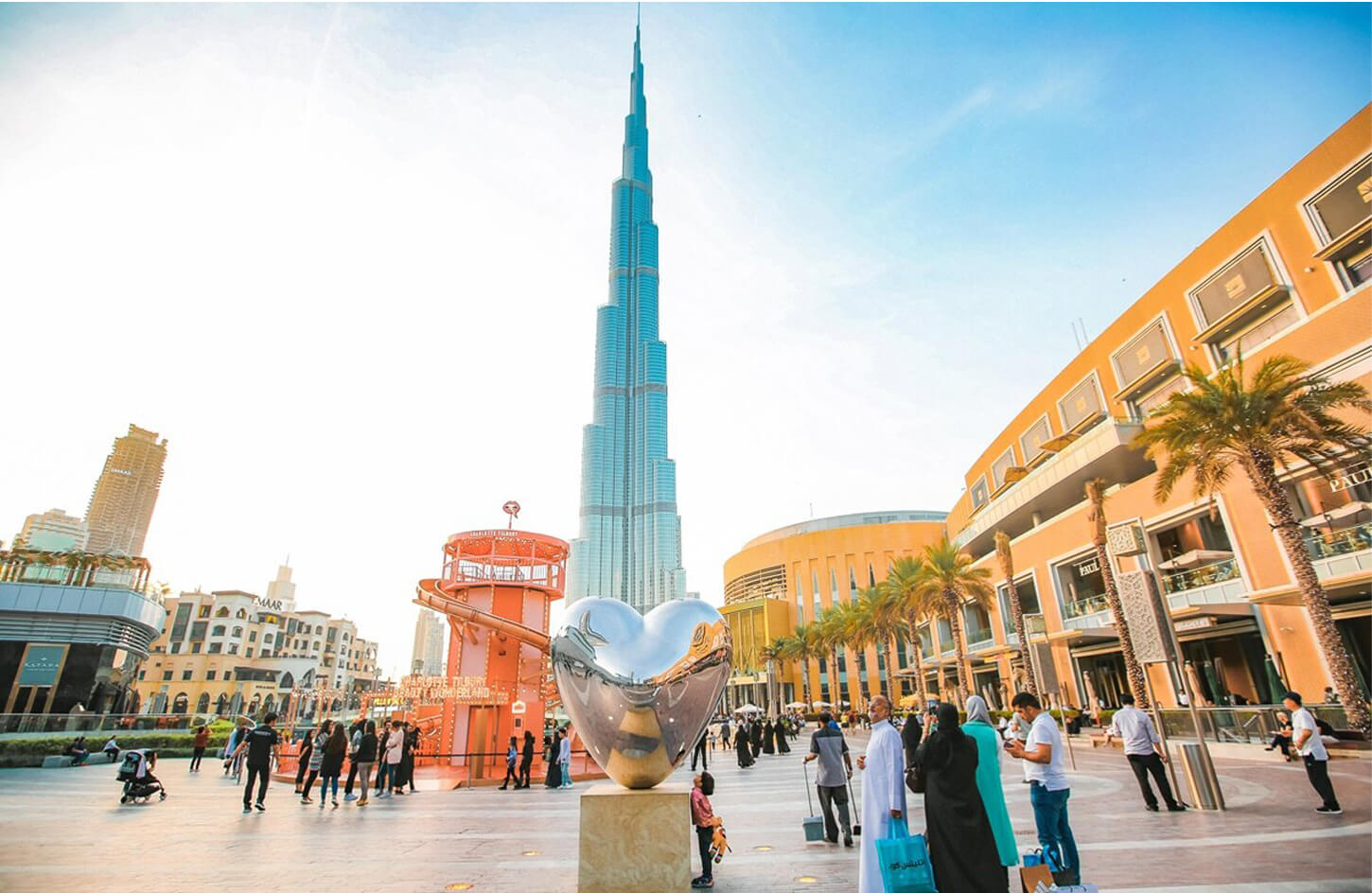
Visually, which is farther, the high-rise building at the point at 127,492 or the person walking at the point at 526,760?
the high-rise building at the point at 127,492

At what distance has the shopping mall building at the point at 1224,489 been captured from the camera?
20891 mm

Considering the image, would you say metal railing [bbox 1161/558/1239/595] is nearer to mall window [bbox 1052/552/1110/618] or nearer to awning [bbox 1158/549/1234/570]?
awning [bbox 1158/549/1234/570]

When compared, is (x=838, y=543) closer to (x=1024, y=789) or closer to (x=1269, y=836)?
(x=1024, y=789)

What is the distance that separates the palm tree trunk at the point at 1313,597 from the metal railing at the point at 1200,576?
22.0 ft

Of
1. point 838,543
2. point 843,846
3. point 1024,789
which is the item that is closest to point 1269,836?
point 843,846

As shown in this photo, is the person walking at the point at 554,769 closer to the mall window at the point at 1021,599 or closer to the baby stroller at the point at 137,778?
the baby stroller at the point at 137,778

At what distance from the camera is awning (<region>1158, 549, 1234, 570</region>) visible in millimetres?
23562

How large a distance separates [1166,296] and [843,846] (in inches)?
1284

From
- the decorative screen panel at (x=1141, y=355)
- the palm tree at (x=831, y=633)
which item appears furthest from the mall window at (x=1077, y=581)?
the palm tree at (x=831, y=633)

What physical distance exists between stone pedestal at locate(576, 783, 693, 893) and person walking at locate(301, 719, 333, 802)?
38.0 ft

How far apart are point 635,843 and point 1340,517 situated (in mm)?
25894

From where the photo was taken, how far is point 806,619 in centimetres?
8644

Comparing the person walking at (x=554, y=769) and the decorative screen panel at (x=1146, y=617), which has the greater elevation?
the decorative screen panel at (x=1146, y=617)

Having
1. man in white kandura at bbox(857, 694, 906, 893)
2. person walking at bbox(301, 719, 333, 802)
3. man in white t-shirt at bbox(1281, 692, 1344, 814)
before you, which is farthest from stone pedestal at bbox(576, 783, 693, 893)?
person walking at bbox(301, 719, 333, 802)
